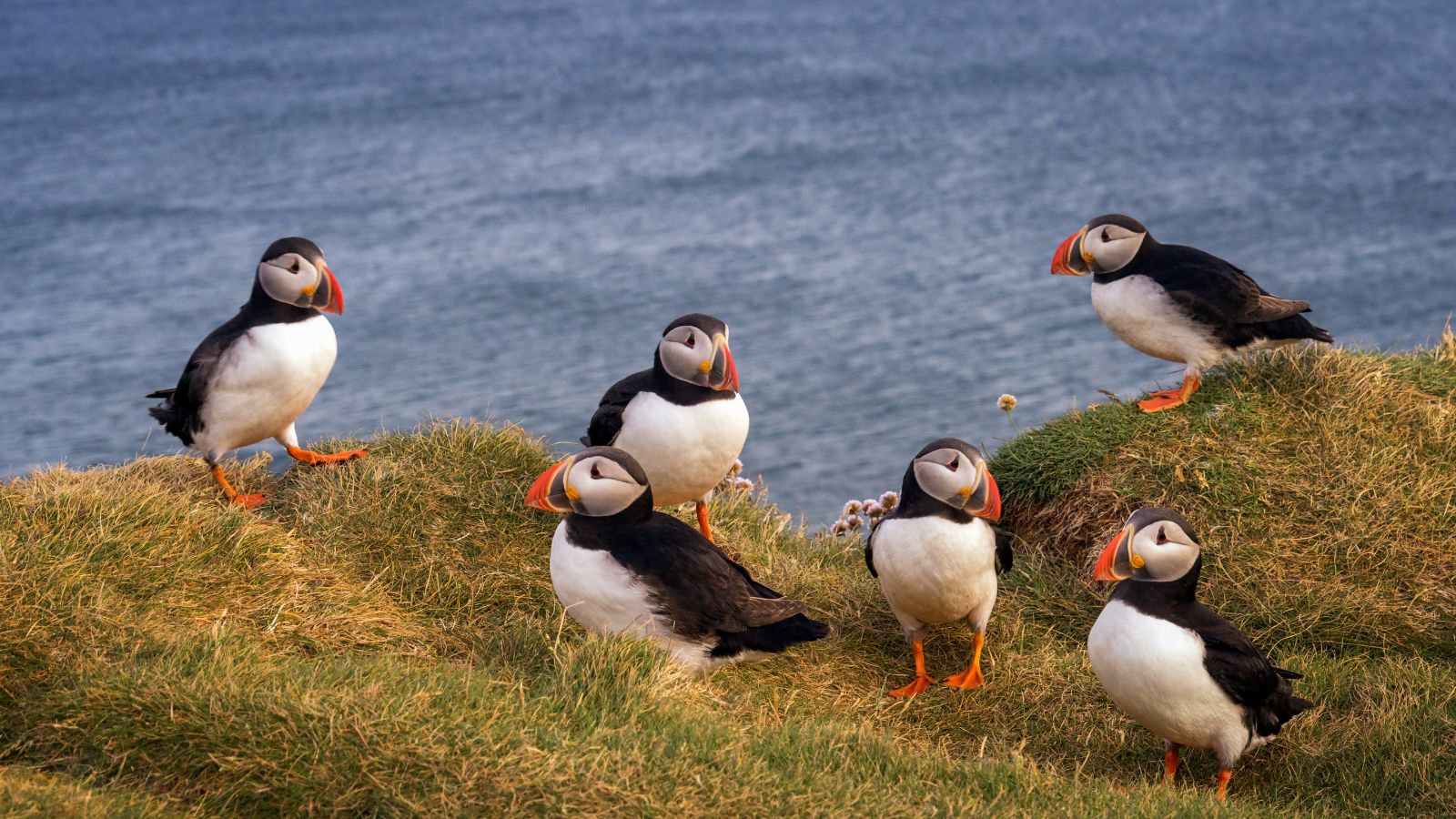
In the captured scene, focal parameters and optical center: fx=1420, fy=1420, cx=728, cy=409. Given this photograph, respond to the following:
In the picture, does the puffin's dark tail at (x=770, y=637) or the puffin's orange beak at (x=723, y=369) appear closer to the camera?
the puffin's dark tail at (x=770, y=637)

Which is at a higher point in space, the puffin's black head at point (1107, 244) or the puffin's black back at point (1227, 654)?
the puffin's black head at point (1107, 244)

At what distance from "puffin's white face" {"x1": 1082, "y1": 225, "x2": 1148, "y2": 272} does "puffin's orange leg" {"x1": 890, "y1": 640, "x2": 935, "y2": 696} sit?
174 centimetres

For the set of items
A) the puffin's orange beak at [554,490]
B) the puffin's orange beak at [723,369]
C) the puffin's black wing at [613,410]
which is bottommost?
the puffin's orange beak at [554,490]

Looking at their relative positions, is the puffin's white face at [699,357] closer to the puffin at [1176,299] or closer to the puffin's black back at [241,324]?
Result: the puffin's black back at [241,324]

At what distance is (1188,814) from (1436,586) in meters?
1.97

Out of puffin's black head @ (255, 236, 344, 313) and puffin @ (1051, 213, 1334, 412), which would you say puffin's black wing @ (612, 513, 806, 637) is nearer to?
puffin's black head @ (255, 236, 344, 313)

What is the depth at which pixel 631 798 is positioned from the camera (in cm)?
336

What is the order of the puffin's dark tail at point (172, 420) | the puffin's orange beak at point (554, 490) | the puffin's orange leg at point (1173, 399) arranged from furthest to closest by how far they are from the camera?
the puffin's orange leg at point (1173, 399), the puffin's dark tail at point (172, 420), the puffin's orange beak at point (554, 490)

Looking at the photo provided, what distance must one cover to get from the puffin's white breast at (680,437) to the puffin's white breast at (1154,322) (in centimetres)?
162

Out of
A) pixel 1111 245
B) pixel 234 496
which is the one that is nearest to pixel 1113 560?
pixel 1111 245

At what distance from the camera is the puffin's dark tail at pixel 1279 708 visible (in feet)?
14.0

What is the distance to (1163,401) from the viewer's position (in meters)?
5.81

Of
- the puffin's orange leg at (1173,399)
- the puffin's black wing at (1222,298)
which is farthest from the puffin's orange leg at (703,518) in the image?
the puffin's black wing at (1222,298)

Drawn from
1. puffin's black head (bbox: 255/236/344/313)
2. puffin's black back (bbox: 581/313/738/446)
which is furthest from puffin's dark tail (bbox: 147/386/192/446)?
puffin's black back (bbox: 581/313/738/446)
